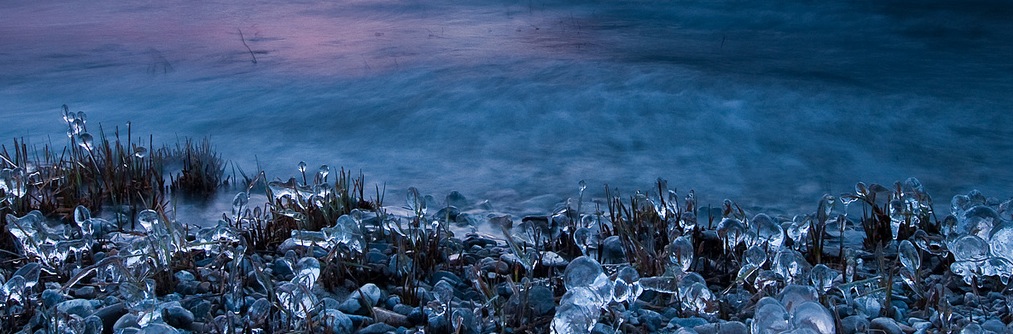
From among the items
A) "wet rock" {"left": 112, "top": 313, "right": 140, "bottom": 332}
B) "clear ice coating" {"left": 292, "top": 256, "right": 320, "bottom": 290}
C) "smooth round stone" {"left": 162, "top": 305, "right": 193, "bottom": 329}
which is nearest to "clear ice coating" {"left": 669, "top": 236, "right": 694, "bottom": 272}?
"clear ice coating" {"left": 292, "top": 256, "right": 320, "bottom": 290}

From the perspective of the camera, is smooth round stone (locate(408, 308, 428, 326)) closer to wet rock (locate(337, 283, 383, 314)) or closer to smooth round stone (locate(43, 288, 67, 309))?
wet rock (locate(337, 283, 383, 314))

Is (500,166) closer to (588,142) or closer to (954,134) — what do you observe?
(588,142)

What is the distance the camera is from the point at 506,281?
2643mm

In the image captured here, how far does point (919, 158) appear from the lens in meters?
5.04

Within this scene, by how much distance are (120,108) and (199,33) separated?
3.42 m

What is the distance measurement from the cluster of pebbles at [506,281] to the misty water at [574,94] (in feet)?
4.07

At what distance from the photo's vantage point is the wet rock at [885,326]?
2.29 metres

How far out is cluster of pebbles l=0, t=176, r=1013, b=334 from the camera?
2.29 meters

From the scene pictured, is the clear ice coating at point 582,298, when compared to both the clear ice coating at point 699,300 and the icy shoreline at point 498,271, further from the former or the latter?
the clear ice coating at point 699,300

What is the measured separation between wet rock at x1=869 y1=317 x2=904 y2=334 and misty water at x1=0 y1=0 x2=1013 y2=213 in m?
1.91

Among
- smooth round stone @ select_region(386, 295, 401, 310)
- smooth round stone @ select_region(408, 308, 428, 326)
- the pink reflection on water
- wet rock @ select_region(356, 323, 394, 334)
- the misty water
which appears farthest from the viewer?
the pink reflection on water

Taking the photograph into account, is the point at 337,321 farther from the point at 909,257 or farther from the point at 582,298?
the point at 909,257

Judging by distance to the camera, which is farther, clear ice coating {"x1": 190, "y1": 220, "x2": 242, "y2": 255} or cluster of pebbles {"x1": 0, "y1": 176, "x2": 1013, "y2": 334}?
clear ice coating {"x1": 190, "y1": 220, "x2": 242, "y2": 255}

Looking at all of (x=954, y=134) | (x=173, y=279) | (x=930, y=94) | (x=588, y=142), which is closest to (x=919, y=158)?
(x=954, y=134)
